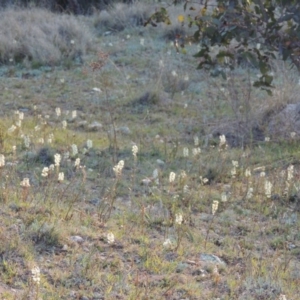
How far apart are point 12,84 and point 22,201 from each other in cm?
477

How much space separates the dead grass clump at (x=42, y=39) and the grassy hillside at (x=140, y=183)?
3cm

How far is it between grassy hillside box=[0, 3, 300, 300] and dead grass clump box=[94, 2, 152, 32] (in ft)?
7.36

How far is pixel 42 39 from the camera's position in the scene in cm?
1051

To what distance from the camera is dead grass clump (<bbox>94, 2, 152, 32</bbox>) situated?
1270 centimetres

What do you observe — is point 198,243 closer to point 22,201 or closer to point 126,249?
point 126,249

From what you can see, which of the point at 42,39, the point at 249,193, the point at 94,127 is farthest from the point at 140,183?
the point at 42,39

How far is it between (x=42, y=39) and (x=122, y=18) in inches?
104

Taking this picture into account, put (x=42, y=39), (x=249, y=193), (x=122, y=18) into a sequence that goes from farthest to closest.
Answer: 1. (x=122, y=18)
2. (x=42, y=39)
3. (x=249, y=193)

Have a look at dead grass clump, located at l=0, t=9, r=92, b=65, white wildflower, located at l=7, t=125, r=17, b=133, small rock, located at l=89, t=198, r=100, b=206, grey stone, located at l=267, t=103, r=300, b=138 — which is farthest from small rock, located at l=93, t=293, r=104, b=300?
dead grass clump, located at l=0, t=9, r=92, b=65

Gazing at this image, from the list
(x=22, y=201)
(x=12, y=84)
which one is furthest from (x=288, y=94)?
(x=22, y=201)

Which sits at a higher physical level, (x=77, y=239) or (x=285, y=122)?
(x=77, y=239)

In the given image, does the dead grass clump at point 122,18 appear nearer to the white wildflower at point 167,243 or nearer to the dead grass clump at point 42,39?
the dead grass clump at point 42,39

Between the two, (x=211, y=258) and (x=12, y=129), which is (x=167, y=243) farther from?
(x=12, y=129)

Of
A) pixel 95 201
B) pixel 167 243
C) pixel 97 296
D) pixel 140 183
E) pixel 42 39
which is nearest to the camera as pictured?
pixel 97 296
